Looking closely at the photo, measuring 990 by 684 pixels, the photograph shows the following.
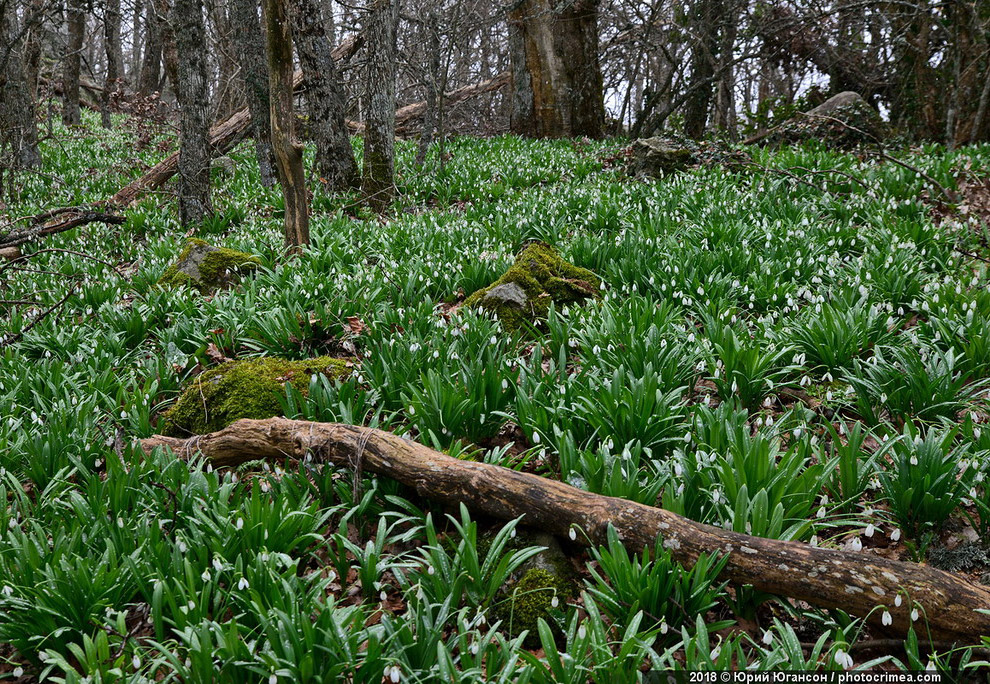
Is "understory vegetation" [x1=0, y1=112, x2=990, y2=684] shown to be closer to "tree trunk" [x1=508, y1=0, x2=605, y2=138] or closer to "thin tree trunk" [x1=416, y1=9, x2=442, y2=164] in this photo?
"thin tree trunk" [x1=416, y1=9, x2=442, y2=164]

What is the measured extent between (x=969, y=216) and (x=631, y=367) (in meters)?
4.07

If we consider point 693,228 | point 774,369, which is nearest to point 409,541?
point 774,369

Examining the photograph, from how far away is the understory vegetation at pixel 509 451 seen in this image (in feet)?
6.79

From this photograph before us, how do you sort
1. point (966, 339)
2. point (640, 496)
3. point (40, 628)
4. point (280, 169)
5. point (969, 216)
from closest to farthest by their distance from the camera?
point (40, 628) → point (640, 496) → point (966, 339) → point (969, 216) → point (280, 169)

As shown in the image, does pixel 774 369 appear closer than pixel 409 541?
No

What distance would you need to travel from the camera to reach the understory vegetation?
207 cm

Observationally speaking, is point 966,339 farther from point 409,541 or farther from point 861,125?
point 861,125

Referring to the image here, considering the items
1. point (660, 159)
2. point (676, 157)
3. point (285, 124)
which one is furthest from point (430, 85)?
point (285, 124)

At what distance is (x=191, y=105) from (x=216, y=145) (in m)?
4.34

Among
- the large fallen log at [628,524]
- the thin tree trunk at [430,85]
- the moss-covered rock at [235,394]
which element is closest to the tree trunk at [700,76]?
the thin tree trunk at [430,85]

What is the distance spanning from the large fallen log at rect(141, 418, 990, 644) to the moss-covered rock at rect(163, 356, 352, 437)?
1.04 feet

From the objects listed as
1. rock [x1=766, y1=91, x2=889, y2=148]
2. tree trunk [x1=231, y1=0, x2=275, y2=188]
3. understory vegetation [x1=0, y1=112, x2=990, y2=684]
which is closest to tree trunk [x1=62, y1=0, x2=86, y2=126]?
tree trunk [x1=231, y1=0, x2=275, y2=188]

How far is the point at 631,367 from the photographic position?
3551mm

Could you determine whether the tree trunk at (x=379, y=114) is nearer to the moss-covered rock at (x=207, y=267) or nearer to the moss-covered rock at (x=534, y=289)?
the moss-covered rock at (x=207, y=267)
